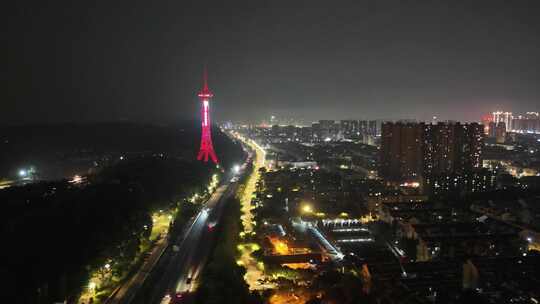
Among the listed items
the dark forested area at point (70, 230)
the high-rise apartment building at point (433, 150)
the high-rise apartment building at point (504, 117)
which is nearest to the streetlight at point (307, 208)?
the dark forested area at point (70, 230)

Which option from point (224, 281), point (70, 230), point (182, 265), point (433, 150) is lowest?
point (182, 265)

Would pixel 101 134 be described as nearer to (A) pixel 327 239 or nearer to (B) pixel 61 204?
(B) pixel 61 204

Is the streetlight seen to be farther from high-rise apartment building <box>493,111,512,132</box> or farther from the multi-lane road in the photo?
high-rise apartment building <box>493,111,512,132</box>

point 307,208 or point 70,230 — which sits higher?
point 70,230

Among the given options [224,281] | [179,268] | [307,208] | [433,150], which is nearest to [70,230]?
[179,268]

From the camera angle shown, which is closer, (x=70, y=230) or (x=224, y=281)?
(x=224, y=281)

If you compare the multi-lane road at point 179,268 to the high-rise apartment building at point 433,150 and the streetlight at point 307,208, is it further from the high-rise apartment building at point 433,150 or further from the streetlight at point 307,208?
the high-rise apartment building at point 433,150

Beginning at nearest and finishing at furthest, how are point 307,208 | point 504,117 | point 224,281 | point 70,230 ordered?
point 224,281 < point 70,230 < point 307,208 < point 504,117

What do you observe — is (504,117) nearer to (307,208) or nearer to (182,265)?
(307,208)
